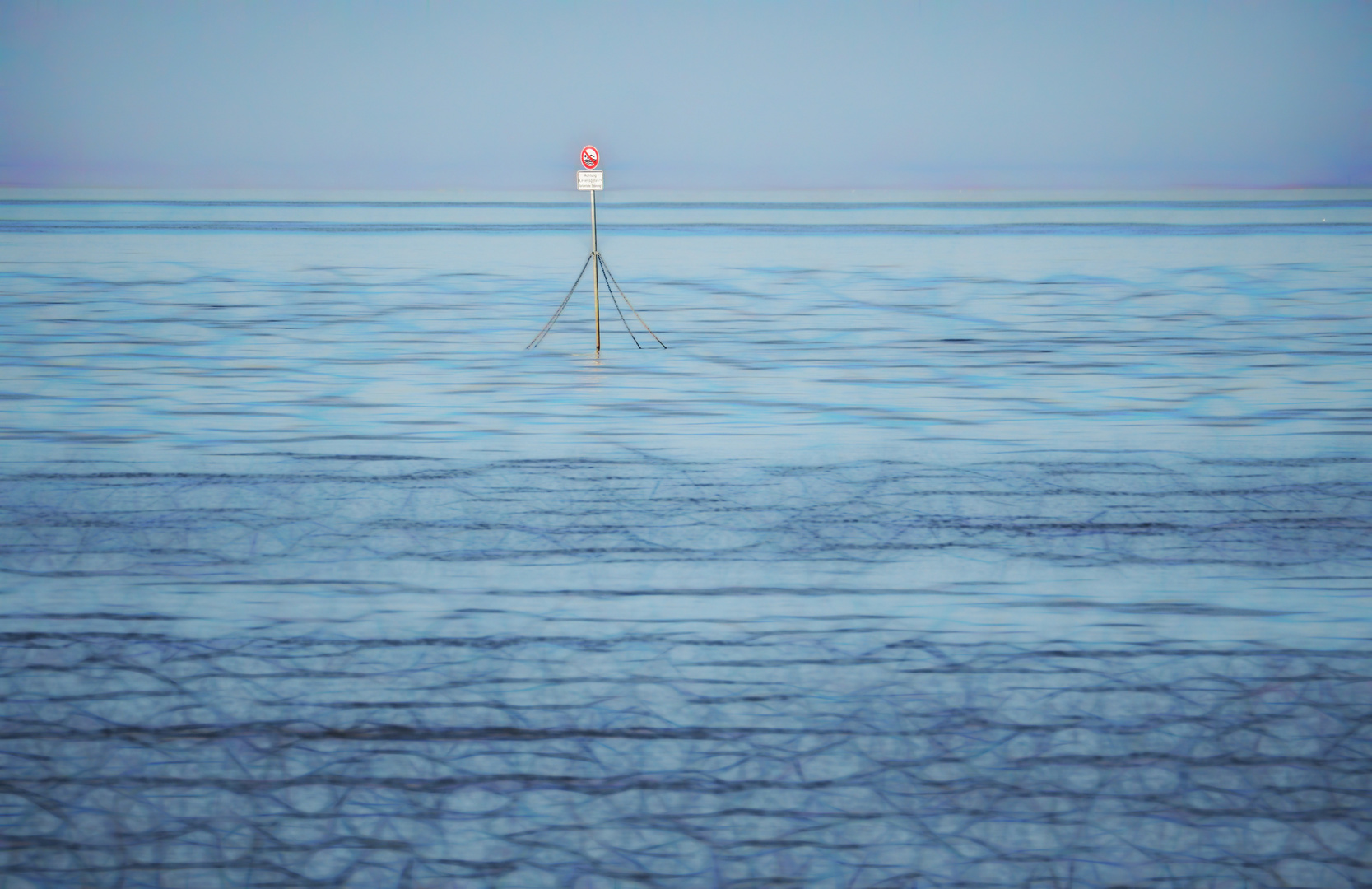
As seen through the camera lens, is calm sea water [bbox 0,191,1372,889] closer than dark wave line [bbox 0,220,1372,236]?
Yes

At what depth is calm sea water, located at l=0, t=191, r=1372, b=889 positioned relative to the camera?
236 cm

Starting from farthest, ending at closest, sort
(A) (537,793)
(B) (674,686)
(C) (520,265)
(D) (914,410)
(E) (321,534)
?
(C) (520,265) < (D) (914,410) < (E) (321,534) < (B) (674,686) < (A) (537,793)

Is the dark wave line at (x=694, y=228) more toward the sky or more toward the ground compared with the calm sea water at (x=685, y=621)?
more toward the sky

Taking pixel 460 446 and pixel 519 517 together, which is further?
pixel 460 446

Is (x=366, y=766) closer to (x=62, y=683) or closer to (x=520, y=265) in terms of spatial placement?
(x=62, y=683)

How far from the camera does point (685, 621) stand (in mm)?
3416

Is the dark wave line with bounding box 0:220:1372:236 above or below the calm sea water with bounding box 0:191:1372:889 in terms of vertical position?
above

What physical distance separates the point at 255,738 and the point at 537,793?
2.64 ft

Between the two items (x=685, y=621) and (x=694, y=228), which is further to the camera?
(x=694, y=228)

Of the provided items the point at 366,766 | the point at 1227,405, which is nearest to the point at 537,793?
the point at 366,766

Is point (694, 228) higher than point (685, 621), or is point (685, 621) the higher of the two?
point (694, 228)

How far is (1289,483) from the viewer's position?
4.91m

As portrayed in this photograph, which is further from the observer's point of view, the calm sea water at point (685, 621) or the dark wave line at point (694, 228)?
the dark wave line at point (694, 228)

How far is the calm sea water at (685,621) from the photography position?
7.75 ft
